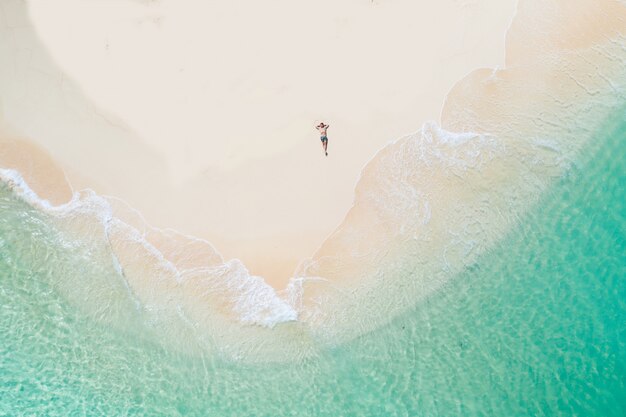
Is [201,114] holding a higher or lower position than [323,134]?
higher

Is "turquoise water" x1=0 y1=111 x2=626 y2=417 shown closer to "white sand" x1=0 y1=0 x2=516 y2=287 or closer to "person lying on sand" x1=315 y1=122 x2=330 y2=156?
"white sand" x1=0 y1=0 x2=516 y2=287

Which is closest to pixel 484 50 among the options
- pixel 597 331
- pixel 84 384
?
pixel 597 331

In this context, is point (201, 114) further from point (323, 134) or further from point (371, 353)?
point (371, 353)

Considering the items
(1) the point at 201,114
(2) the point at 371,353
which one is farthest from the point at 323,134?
(2) the point at 371,353

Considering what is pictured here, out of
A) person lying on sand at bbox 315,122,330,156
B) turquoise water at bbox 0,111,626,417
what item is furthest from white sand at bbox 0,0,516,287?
turquoise water at bbox 0,111,626,417

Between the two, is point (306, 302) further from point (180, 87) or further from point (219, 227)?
point (180, 87)

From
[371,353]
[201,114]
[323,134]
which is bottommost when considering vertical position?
[371,353]
